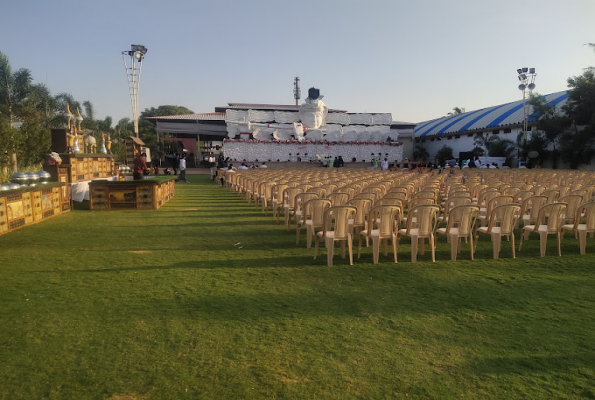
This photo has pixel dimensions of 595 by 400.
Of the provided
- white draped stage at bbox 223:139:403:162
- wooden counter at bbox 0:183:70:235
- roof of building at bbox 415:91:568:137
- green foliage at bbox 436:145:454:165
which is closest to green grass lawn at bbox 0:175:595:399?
wooden counter at bbox 0:183:70:235

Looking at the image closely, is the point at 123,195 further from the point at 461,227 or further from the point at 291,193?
the point at 461,227

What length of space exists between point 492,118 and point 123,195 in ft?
108

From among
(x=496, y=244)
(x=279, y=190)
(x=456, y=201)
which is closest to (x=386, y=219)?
(x=496, y=244)

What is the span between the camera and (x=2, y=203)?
7582 mm

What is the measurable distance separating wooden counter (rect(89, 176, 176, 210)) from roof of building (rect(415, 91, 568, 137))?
90.5ft

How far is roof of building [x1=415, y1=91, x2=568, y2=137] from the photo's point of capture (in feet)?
98.9

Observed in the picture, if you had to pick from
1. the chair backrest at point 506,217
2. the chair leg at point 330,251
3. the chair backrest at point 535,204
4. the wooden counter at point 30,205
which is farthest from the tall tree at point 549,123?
the wooden counter at point 30,205

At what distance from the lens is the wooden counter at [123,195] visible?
1101 centimetres

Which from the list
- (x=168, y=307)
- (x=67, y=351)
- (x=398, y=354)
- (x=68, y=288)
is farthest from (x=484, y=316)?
(x=68, y=288)

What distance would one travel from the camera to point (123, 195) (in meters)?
11.1

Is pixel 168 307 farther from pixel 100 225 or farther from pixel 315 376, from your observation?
pixel 100 225

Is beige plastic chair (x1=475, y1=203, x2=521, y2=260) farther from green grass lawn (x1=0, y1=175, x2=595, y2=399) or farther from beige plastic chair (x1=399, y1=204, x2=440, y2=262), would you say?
beige plastic chair (x1=399, y1=204, x2=440, y2=262)

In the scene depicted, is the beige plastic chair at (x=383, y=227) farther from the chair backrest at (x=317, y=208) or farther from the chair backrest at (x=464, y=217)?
the chair backrest at (x=317, y=208)

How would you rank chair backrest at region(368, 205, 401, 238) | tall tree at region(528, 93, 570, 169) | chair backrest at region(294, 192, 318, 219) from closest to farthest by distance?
chair backrest at region(368, 205, 401, 238) < chair backrest at region(294, 192, 318, 219) < tall tree at region(528, 93, 570, 169)
